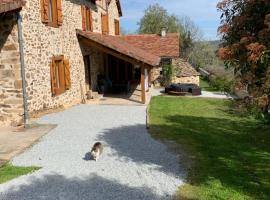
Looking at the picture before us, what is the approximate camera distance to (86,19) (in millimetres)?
20609

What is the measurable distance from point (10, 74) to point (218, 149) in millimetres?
7468

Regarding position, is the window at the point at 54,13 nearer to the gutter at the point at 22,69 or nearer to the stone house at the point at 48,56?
the stone house at the point at 48,56

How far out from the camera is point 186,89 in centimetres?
2491

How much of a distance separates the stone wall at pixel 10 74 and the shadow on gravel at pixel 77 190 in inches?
219

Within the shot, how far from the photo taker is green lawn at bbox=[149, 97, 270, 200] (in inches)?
292

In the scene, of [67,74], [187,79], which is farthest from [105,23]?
[67,74]

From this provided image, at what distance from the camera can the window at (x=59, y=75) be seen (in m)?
15.1

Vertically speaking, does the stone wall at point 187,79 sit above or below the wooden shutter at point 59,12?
below

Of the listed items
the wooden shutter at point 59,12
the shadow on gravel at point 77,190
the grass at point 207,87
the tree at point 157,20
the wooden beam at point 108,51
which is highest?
the tree at point 157,20

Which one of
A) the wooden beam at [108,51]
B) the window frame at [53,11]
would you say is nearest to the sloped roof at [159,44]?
the wooden beam at [108,51]

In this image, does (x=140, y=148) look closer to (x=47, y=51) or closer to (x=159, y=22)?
(x=47, y=51)

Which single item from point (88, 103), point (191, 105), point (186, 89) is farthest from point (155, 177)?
point (186, 89)

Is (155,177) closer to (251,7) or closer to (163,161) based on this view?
(163,161)

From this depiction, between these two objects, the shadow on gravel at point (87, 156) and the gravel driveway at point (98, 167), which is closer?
the gravel driveway at point (98, 167)
